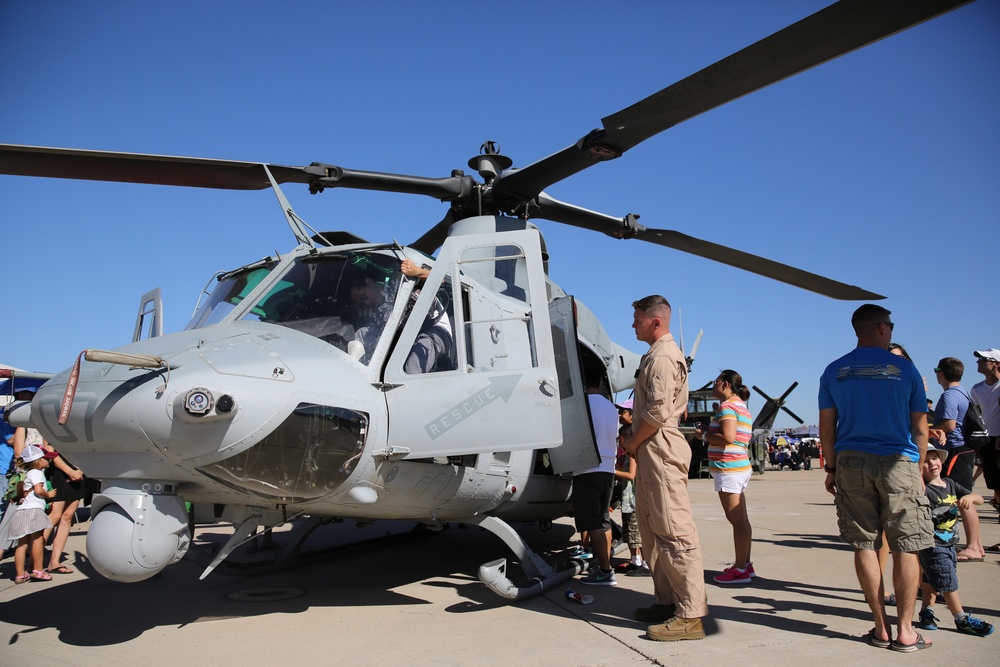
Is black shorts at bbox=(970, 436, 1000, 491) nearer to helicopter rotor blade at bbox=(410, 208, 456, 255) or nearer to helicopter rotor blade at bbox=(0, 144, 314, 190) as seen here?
helicopter rotor blade at bbox=(410, 208, 456, 255)

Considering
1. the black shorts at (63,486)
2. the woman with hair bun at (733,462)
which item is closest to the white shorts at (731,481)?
the woman with hair bun at (733,462)

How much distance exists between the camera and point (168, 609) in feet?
15.5

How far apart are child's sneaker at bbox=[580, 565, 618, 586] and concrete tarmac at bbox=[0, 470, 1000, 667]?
8 centimetres

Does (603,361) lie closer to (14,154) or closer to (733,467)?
(733,467)

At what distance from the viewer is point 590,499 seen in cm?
548

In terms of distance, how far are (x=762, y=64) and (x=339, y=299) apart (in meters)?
3.07

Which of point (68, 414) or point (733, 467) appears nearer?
point (68, 414)

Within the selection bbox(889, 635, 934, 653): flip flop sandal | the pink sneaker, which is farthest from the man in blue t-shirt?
the pink sneaker

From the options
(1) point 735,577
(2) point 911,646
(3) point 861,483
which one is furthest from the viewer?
(1) point 735,577

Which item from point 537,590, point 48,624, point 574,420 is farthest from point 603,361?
point 48,624

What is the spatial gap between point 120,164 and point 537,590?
442cm

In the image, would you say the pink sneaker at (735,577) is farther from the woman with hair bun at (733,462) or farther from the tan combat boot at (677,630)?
the tan combat boot at (677,630)

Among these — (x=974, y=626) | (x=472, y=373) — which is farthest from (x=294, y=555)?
(x=974, y=626)

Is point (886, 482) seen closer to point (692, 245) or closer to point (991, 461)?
point (991, 461)
